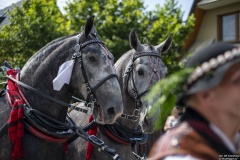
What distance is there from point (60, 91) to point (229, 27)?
11.7 metres

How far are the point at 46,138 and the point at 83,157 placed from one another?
0.66 meters

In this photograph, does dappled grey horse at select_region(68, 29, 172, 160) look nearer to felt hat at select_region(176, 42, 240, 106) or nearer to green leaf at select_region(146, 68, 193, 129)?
green leaf at select_region(146, 68, 193, 129)

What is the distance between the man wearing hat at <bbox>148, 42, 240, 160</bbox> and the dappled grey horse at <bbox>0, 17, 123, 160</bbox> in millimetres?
2128

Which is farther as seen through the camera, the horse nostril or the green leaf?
the horse nostril

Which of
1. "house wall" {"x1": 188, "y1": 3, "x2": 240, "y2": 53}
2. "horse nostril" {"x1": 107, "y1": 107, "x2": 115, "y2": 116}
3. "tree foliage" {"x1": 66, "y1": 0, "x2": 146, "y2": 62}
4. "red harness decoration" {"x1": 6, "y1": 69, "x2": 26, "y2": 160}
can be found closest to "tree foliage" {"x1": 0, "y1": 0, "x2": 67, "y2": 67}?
"tree foliage" {"x1": 66, "y1": 0, "x2": 146, "y2": 62}

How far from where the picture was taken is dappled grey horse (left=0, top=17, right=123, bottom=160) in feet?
11.8

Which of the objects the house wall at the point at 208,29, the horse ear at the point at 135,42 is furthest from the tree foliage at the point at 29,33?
the horse ear at the point at 135,42

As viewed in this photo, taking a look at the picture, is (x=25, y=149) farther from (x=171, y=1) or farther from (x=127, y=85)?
(x=171, y=1)

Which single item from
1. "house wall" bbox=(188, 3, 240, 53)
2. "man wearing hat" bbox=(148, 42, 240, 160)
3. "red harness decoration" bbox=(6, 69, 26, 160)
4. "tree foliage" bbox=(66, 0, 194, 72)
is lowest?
"house wall" bbox=(188, 3, 240, 53)

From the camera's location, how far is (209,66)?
1539 millimetres

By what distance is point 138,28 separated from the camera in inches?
474

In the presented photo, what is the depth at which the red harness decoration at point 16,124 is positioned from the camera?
3.45m

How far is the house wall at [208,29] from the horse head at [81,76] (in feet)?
36.5

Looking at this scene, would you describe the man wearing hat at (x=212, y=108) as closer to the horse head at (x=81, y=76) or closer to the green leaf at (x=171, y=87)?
the green leaf at (x=171, y=87)
